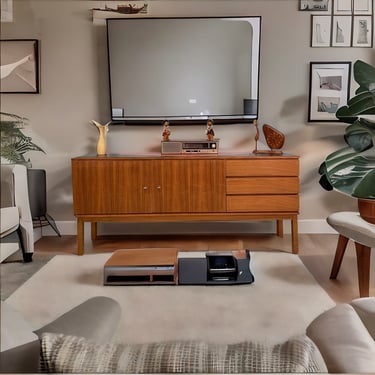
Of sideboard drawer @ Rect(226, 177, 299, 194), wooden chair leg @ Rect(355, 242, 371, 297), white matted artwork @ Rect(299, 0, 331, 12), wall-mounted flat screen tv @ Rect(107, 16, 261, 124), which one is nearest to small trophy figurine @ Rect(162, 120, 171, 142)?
wall-mounted flat screen tv @ Rect(107, 16, 261, 124)

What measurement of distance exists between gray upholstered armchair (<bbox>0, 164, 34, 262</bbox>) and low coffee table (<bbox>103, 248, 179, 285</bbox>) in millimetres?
168

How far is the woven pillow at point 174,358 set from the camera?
28cm

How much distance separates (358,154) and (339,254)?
0.55 ft

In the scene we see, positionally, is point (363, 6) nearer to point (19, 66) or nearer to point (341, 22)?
point (341, 22)

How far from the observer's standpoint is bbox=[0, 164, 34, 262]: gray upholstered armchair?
0.43m

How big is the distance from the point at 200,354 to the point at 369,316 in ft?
0.88

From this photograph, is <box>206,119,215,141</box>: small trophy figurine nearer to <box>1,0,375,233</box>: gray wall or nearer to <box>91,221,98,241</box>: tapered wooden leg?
<box>1,0,375,233</box>: gray wall

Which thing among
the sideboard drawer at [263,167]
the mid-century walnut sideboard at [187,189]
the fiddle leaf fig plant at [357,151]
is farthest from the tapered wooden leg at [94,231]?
the fiddle leaf fig plant at [357,151]

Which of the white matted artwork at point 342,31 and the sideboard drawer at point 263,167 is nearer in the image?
the white matted artwork at point 342,31

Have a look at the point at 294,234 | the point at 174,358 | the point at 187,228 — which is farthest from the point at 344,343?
the point at 187,228

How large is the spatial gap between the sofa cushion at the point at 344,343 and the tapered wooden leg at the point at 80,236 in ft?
1.17

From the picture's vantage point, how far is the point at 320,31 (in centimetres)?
51

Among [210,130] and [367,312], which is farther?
[210,130]

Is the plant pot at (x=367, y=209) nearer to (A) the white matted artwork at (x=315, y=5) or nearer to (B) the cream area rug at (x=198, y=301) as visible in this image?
(B) the cream area rug at (x=198, y=301)
